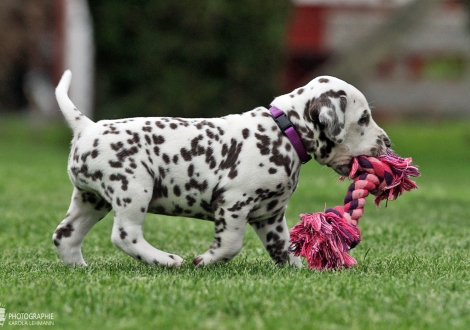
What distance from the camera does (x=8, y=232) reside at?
7.79 metres

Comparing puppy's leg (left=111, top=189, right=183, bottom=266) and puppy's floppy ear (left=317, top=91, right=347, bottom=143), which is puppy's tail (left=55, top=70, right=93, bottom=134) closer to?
puppy's leg (left=111, top=189, right=183, bottom=266)

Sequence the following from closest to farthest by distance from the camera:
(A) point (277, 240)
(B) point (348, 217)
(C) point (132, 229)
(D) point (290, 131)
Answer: (C) point (132, 229), (D) point (290, 131), (B) point (348, 217), (A) point (277, 240)

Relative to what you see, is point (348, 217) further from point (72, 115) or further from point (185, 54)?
point (185, 54)

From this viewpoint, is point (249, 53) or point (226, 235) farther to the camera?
point (249, 53)

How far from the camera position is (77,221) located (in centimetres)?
571

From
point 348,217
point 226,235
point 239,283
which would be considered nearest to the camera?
point 239,283

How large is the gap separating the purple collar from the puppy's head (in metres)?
0.03

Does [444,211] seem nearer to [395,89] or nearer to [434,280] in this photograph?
[434,280]

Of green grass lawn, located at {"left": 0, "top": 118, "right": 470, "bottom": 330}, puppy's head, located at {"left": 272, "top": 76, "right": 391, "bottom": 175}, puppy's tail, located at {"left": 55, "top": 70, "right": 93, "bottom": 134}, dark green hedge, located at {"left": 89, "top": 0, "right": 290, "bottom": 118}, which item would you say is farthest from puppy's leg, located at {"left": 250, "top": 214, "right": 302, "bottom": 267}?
dark green hedge, located at {"left": 89, "top": 0, "right": 290, "bottom": 118}

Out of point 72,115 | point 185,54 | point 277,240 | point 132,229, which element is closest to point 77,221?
point 132,229

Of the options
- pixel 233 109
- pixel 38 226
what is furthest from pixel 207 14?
pixel 38 226

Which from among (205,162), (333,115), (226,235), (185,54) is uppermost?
(333,115)

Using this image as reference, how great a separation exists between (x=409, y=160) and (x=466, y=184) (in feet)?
31.1

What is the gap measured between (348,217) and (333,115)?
0.67 m
